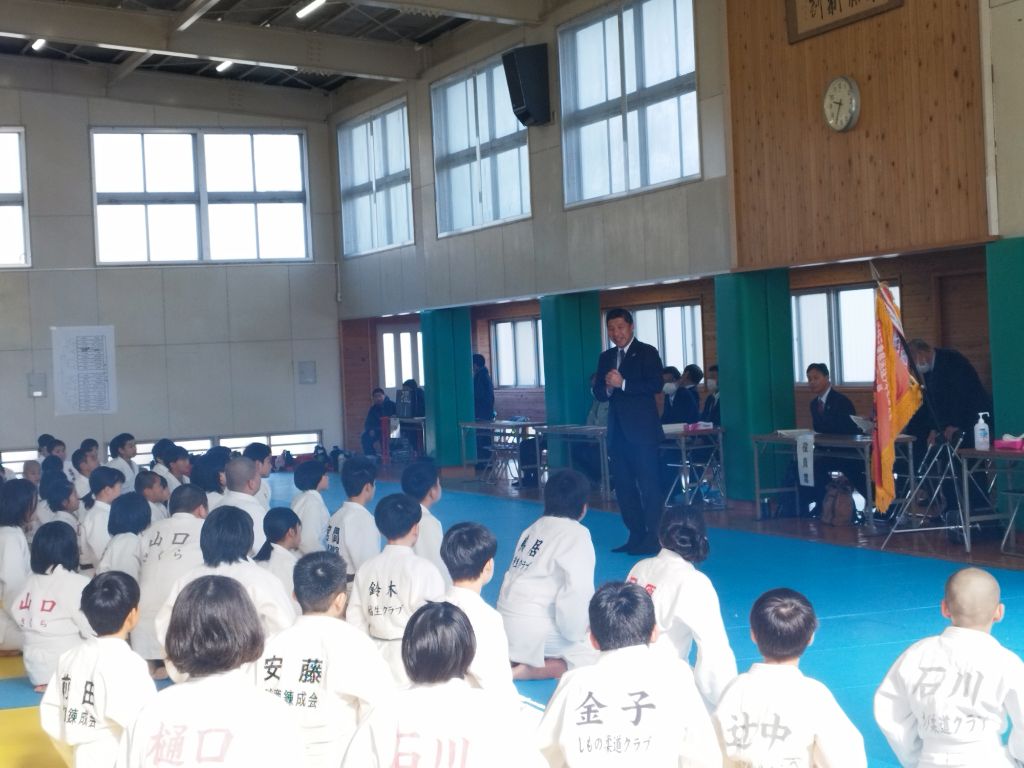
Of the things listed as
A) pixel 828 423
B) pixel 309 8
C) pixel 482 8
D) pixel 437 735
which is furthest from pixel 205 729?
pixel 309 8

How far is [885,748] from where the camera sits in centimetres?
Result: 437

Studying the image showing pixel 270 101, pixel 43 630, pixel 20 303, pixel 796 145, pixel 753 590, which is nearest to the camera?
pixel 43 630

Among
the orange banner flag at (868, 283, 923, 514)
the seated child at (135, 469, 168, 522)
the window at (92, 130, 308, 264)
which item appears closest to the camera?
the seated child at (135, 469, 168, 522)

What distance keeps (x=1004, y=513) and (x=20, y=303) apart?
1297 centimetres

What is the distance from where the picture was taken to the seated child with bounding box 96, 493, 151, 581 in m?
6.09

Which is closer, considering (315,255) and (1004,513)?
(1004,513)

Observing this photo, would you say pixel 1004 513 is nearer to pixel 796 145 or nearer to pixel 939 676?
pixel 796 145

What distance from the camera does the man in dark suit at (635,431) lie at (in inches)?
335

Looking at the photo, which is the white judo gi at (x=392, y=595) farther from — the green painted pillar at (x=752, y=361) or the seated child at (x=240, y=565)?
the green painted pillar at (x=752, y=361)

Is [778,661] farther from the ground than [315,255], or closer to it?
closer to it

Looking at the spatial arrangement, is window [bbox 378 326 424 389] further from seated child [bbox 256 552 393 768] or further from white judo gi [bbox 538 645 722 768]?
white judo gi [bbox 538 645 722 768]

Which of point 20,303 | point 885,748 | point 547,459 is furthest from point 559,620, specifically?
point 20,303

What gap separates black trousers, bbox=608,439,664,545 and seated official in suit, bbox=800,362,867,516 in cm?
213

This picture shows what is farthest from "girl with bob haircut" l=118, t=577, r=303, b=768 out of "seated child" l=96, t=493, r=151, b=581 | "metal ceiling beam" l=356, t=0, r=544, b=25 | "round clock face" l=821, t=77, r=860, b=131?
"metal ceiling beam" l=356, t=0, r=544, b=25
